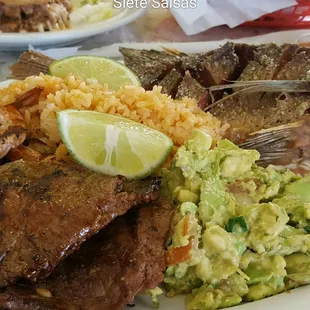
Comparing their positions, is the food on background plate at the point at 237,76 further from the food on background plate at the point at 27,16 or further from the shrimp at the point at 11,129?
the food on background plate at the point at 27,16

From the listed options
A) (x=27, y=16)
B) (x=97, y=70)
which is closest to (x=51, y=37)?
(x=27, y=16)

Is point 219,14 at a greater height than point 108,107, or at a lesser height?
greater

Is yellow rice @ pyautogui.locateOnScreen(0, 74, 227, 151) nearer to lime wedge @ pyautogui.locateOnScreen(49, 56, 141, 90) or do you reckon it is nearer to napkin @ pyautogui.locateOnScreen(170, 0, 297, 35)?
lime wedge @ pyautogui.locateOnScreen(49, 56, 141, 90)

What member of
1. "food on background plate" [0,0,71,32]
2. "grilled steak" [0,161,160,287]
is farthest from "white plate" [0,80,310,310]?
"food on background plate" [0,0,71,32]

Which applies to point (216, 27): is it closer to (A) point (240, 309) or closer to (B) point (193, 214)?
(B) point (193, 214)

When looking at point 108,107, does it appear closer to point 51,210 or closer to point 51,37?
point 51,210
